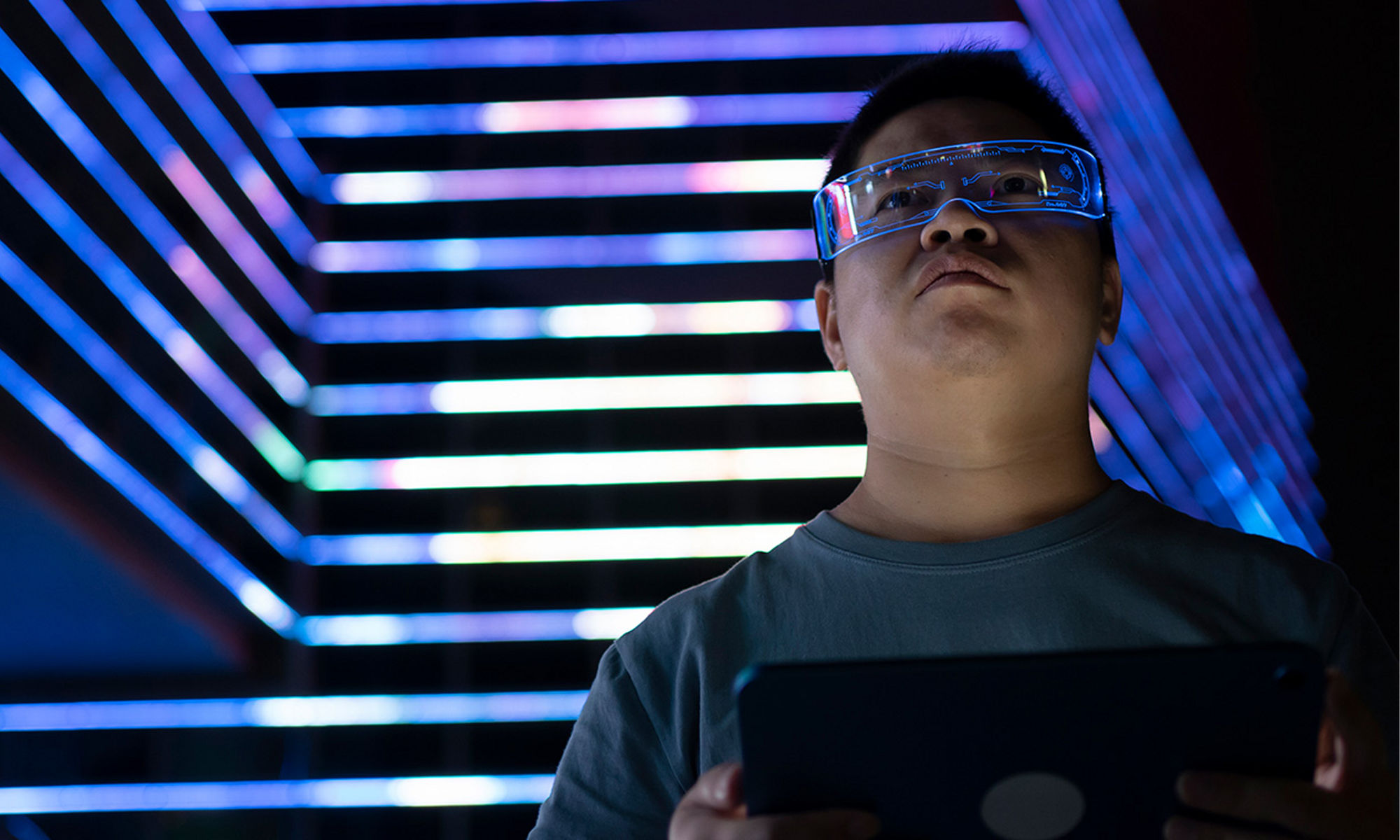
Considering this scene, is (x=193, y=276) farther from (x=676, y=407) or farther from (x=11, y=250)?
(x=676, y=407)

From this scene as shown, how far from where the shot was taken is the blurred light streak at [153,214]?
90.0 inches

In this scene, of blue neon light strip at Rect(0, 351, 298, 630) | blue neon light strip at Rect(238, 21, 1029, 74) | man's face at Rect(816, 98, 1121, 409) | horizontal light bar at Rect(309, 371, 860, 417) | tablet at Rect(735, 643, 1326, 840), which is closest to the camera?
tablet at Rect(735, 643, 1326, 840)

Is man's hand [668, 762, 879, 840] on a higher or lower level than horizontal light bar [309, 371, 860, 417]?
lower

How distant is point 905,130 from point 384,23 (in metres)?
2.77

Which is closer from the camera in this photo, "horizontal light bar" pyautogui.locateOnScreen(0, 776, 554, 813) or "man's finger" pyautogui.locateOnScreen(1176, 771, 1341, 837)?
"man's finger" pyautogui.locateOnScreen(1176, 771, 1341, 837)

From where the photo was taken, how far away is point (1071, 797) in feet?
2.02

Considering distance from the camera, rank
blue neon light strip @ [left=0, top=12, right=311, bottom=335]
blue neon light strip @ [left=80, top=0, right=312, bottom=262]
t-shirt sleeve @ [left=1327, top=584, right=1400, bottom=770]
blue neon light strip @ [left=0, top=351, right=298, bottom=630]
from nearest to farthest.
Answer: t-shirt sleeve @ [left=1327, top=584, right=1400, bottom=770], blue neon light strip @ [left=0, top=351, right=298, bottom=630], blue neon light strip @ [left=0, top=12, right=311, bottom=335], blue neon light strip @ [left=80, top=0, right=312, bottom=262]

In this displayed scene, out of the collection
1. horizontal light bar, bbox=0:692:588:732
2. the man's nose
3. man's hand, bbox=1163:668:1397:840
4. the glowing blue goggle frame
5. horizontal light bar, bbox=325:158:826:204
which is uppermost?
horizontal light bar, bbox=325:158:826:204

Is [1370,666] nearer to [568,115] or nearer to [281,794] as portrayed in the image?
[281,794]

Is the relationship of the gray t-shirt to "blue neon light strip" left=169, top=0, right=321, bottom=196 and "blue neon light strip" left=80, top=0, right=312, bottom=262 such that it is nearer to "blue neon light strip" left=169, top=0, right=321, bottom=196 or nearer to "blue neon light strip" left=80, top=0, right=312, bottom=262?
"blue neon light strip" left=80, top=0, right=312, bottom=262

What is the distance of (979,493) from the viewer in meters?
1.06

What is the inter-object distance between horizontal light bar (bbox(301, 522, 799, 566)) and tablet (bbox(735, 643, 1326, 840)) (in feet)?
7.62

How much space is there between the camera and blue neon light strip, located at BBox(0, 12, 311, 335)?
7.57ft

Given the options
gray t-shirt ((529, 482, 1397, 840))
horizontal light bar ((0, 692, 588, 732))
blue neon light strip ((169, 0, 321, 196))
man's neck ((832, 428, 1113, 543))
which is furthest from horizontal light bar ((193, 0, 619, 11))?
gray t-shirt ((529, 482, 1397, 840))
